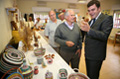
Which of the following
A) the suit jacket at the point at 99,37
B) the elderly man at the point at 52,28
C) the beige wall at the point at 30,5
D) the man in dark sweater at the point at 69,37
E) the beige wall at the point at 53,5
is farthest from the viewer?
the beige wall at the point at 30,5

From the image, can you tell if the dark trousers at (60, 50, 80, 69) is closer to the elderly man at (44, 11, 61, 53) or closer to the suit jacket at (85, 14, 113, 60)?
the suit jacket at (85, 14, 113, 60)

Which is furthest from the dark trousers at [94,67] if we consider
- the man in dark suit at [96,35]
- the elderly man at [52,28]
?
the elderly man at [52,28]

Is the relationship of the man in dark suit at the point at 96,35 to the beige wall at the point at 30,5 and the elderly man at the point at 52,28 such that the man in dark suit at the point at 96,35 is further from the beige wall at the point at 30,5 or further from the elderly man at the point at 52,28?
the beige wall at the point at 30,5

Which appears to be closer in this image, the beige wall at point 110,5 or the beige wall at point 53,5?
the beige wall at point 110,5

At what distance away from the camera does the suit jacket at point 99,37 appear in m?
0.99

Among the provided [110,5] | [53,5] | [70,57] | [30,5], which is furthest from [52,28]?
[110,5]

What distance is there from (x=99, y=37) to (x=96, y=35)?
5 cm

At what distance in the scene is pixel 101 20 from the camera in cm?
104

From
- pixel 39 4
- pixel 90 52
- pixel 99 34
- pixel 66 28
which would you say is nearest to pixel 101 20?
pixel 99 34

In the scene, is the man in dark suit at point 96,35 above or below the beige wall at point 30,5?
below

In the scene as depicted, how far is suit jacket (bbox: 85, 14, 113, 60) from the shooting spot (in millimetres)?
989

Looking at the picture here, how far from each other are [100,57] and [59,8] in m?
6.40

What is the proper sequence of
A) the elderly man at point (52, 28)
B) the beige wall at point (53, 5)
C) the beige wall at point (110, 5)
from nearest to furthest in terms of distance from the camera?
the elderly man at point (52, 28) → the beige wall at point (110, 5) → the beige wall at point (53, 5)

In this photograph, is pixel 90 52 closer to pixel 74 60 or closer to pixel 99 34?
pixel 99 34
